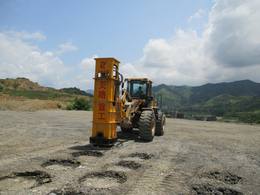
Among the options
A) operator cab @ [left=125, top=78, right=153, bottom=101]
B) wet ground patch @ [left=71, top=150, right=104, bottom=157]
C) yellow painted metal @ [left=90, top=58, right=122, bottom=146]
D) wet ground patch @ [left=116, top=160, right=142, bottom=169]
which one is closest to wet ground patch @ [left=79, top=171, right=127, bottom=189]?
wet ground patch @ [left=116, top=160, right=142, bottom=169]

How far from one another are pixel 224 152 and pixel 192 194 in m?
4.21

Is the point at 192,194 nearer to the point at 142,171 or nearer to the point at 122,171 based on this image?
the point at 142,171

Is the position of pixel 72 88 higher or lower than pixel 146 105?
higher

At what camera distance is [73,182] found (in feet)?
12.4

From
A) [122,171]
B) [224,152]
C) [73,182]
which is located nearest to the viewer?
[73,182]

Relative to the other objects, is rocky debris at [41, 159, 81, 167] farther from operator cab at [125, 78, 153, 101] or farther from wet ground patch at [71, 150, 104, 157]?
operator cab at [125, 78, 153, 101]

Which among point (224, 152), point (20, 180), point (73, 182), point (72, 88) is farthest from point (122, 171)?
point (72, 88)

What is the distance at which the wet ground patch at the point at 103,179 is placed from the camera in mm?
3756

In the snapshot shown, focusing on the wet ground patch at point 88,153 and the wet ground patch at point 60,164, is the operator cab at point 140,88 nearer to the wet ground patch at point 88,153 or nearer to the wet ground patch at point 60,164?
the wet ground patch at point 88,153

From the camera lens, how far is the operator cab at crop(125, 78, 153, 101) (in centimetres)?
1007

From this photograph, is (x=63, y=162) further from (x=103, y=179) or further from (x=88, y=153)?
(x=103, y=179)

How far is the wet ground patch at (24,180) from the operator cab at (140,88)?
6711 millimetres

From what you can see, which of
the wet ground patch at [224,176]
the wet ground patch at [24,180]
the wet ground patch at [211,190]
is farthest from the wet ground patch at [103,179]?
the wet ground patch at [224,176]

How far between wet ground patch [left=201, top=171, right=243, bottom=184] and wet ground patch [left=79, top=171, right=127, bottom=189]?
203 cm
